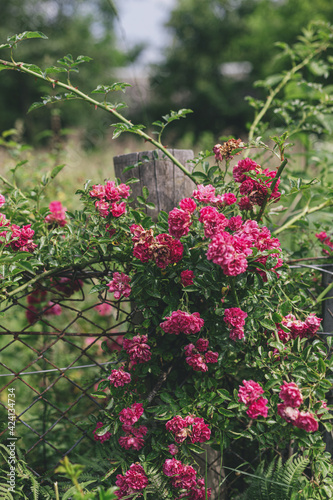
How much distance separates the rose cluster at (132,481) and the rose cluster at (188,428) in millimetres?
142

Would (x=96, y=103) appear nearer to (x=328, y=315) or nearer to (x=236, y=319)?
(x=236, y=319)

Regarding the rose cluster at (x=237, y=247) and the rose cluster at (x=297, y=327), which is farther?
the rose cluster at (x=297, y=327)

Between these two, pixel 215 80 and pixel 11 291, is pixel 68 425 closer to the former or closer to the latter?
pixel 11 291

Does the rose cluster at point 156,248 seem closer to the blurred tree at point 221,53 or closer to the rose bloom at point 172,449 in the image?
the rose bloom at point 172,449

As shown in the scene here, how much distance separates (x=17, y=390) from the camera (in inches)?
86.9

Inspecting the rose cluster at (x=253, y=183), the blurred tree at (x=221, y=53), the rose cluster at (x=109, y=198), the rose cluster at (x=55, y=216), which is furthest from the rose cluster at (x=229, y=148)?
the blurred tree at (x=221, y=53)

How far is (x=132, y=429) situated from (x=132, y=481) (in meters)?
0.13

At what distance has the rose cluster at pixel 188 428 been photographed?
3.47ft

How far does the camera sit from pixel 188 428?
1.07m

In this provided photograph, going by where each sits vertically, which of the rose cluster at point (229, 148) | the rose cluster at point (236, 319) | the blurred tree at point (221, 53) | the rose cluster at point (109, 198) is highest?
the blurred tree at point (221, 53)

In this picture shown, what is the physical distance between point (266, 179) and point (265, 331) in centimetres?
45

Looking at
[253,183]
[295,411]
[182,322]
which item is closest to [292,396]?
[295,411]

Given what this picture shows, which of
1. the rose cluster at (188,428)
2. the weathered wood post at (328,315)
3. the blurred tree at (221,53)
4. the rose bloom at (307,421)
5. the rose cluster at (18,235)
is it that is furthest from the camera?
the blurred tree at (221,53)

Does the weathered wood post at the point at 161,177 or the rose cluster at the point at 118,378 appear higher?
the weathered wood post at the point at 161,177
